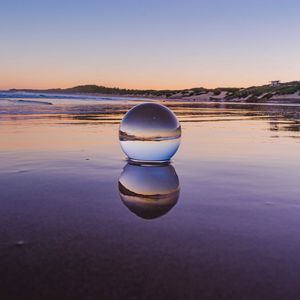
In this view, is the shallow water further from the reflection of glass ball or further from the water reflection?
the reflection of glass ball

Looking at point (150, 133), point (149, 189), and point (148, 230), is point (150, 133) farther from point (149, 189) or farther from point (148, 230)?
point (148, 230)

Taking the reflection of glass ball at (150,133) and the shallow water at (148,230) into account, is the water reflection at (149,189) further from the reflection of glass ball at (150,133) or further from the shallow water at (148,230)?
the reflection of glass ball at (150,133)

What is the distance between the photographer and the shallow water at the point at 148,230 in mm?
2029

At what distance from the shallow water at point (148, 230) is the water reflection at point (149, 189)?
13 millimetres

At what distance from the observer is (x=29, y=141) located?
8.12 m

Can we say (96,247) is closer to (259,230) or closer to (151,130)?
(259,230)

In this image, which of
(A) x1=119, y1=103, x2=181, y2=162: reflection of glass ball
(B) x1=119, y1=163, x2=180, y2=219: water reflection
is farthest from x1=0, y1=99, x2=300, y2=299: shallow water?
(A) x1=119, y1=103, x2=181, y2=162: reflection of glass ball

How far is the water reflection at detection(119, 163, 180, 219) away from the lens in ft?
11.2

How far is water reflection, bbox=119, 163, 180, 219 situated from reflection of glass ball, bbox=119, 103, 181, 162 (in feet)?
0.66

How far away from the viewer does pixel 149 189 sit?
13.3 feet

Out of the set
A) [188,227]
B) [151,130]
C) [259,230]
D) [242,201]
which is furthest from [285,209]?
[151,130]

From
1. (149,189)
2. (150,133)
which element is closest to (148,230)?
(149,189)

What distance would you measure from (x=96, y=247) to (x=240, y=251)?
0.93 m

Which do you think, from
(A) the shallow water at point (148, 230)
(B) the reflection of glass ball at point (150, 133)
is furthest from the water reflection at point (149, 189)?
(B) the reflection of glass ball at point (150, 133)
